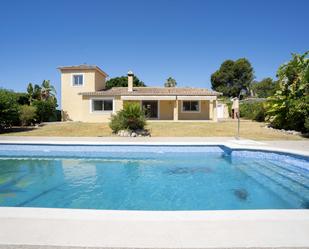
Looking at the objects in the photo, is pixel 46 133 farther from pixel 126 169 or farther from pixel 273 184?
pixel 273 184

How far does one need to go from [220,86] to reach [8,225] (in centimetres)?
10046

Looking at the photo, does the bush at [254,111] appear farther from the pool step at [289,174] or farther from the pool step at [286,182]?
the pool step at [286,182]

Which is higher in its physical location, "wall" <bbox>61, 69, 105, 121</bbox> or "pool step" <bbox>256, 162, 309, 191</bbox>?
"wall" <bbox>61, 69, 105, 121</bbox>

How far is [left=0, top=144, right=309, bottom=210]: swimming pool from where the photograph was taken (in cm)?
1046

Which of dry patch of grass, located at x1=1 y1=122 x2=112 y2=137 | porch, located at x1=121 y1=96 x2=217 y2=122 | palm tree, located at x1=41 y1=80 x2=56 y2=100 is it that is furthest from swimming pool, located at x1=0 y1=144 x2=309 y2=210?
palm tree, located at x1=41 y1=80 x2=56 y2=100

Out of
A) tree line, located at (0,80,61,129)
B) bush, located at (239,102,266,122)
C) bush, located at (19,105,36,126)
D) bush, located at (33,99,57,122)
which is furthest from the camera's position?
bush, located at (239,102,266,122)

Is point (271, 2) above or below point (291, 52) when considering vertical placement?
above

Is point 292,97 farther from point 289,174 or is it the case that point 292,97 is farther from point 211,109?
point 289,174

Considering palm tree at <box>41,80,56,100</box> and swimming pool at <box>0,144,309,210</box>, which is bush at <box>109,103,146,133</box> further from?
palm tree at <box>41,80,56,100</box>

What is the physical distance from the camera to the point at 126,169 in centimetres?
1667

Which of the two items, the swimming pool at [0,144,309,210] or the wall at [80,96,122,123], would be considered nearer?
the swimming pool at [0,144,309,210]

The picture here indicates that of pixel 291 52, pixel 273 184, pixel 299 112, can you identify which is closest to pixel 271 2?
pixel 291 52

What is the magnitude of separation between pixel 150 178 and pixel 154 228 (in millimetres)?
8283

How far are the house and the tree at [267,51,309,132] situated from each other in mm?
12678
